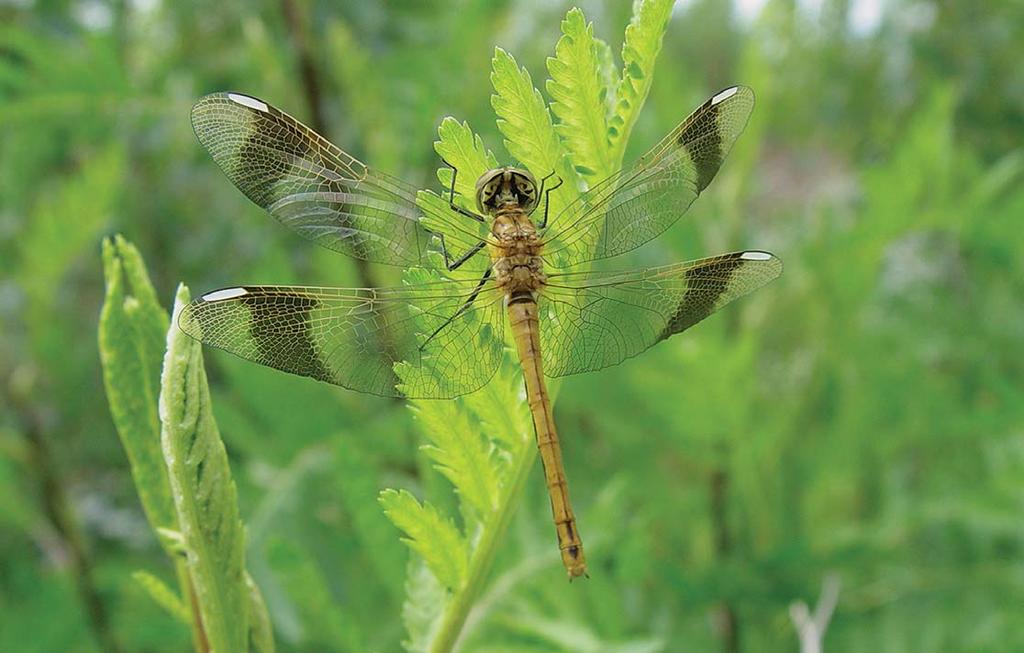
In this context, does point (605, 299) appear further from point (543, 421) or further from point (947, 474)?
point (947, 474)

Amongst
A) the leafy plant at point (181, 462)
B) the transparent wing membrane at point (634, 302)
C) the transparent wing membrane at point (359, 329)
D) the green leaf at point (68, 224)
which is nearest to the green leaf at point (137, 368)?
the leafy plant at point (181, 462)

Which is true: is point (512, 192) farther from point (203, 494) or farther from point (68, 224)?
point (68, 224)

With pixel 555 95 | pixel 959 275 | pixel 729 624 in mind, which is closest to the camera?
pixel 555 95

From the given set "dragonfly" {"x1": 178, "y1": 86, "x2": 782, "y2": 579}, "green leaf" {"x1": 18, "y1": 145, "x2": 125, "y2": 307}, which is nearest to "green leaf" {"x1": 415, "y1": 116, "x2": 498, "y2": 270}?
"dragonfly" {"x1": 178, "y1": 86, "x2": 782, "y2": 579}

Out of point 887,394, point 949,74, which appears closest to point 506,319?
point 887,394

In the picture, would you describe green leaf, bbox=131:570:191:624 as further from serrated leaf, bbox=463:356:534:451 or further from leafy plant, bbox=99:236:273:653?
serrated leaf, bbox=463:356:534:451

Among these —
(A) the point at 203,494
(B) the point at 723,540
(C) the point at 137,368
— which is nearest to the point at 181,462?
(A) the point at 203,494

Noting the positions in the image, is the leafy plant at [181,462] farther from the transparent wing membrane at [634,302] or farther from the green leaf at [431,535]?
the transparent wing membrane at [634,302]
